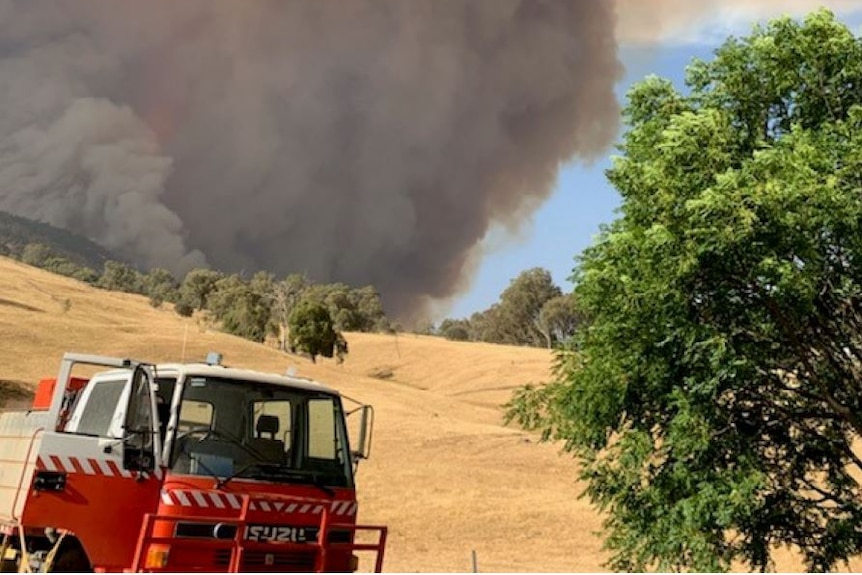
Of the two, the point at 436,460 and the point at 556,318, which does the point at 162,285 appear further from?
the point at 436,460

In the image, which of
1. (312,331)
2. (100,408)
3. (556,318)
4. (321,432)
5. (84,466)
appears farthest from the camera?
(556,318)

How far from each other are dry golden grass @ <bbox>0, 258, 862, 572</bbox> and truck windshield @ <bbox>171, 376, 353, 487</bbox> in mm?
15450

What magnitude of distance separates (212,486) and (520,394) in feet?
35.9

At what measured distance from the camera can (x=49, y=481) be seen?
8805mm

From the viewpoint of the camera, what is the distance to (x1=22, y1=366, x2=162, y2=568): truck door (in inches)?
343

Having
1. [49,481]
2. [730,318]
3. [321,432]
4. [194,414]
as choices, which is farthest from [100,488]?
[730,318]

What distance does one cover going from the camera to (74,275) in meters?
173

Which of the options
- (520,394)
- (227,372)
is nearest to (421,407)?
(520,394)

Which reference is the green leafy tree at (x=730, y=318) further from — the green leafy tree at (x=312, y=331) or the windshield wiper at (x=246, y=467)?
the green leafy tree at (x=312, y=331)

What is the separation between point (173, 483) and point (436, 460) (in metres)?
36.8

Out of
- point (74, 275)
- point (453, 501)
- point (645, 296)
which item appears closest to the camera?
point (645, 296)

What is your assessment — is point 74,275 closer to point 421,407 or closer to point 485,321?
point 485,321

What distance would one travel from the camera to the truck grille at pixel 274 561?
880 centimetres

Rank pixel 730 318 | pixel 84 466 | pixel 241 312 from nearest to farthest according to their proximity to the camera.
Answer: pixel 84 466 < pixel 730 318 < pixel 241 312
